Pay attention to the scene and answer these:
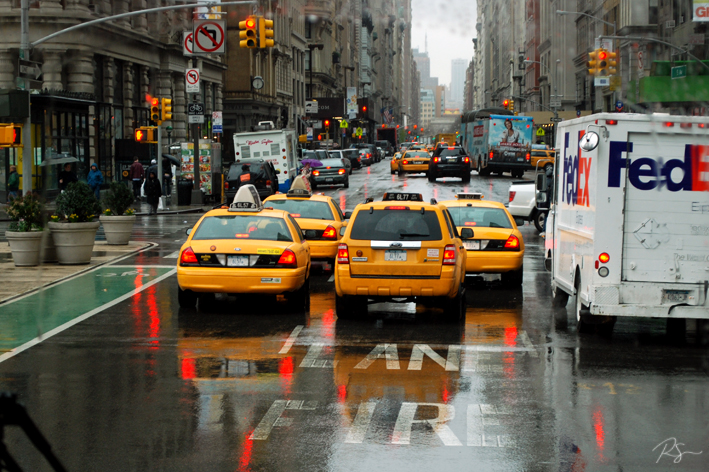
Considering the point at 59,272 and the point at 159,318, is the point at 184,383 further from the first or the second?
the point at 59,272

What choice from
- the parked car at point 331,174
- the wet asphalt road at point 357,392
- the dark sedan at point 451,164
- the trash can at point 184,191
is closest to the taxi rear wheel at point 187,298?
the wet asphalt road at point 357,392

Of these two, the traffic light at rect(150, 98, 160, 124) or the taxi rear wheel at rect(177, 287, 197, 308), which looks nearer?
the taxi rear wheel at rect(177, 287, 197, 308)

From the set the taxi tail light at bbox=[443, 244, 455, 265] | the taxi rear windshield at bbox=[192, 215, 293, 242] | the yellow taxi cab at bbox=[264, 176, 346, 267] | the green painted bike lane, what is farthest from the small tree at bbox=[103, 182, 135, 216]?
the taxi tail light at bbox=[443, 244, 455, 265]

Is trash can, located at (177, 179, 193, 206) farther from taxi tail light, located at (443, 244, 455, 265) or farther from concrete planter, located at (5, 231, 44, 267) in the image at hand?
taxi tail light, located at (443, 244, 455, 265)

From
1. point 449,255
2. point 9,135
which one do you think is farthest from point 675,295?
point 9,135

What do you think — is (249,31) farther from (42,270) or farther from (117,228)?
(42,270)

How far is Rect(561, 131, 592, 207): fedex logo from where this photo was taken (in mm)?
11172

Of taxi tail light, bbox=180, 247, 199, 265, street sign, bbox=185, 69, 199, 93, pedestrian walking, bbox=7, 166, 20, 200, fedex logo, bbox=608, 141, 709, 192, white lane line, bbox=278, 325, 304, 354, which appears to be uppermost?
street sign, bbox=185, 69, 199, 93

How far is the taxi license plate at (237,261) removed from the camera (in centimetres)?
1269

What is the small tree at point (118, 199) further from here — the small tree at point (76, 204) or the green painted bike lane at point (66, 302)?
the green painted bike lane at point (66, 302)

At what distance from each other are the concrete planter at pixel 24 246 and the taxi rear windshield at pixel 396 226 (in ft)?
24.9

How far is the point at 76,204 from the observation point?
58.2 feet

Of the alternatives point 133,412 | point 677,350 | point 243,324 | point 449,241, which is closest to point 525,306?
point 449,241
